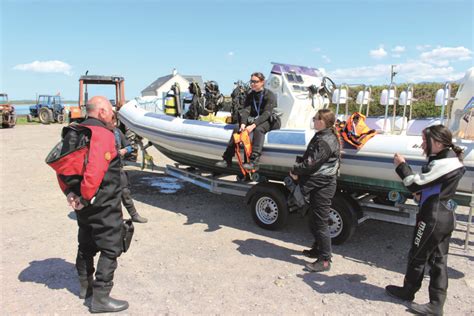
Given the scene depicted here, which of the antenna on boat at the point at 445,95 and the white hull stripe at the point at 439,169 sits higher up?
the antenna on boat at the point at 445,95

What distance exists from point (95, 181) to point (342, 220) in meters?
2.82

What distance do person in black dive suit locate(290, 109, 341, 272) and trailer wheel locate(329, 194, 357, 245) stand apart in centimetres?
69

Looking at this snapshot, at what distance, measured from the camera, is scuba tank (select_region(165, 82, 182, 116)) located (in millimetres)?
6824

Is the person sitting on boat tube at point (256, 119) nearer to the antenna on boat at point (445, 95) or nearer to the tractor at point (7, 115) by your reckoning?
the antenna on boat at point (445, 95)

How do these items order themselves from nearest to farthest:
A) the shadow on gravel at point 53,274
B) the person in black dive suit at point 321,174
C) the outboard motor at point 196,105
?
the shadow on gravel at point 53,274
the person in black dive suit at point 321,174
the outboard motor at point 196,105

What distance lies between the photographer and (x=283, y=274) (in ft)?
12.5

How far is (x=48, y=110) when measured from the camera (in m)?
22.3

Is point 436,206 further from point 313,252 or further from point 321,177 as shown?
point 313,252

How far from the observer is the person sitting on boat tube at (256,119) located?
484 cm

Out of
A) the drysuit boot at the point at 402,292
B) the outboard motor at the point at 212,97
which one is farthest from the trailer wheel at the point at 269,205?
the outboard motor at the point at 212,97

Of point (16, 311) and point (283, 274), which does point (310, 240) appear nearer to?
point (283, 274)

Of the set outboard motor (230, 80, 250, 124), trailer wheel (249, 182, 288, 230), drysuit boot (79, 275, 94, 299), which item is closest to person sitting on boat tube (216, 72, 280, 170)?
trailer wheel (249, 182, 288, 230)

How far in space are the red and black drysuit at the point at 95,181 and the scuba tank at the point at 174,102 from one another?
3.96 m

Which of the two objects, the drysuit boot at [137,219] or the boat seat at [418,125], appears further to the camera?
→ the drysuit boot at [137,219]
